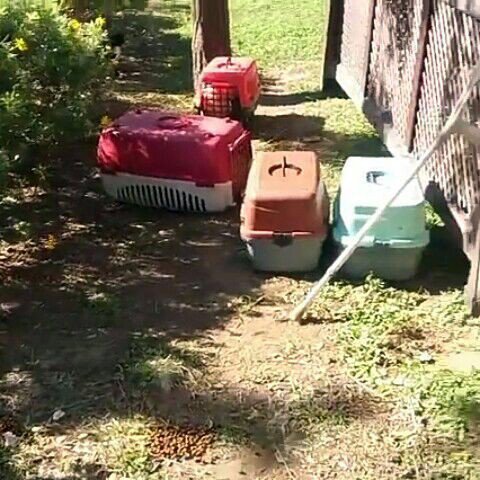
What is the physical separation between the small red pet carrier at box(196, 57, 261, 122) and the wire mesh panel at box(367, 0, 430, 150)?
92 centimetres

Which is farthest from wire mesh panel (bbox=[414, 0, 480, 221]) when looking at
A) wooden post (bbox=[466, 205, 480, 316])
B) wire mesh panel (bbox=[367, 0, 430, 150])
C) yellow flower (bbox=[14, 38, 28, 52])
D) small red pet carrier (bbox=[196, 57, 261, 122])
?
yellow flower (bbox=[14, 38, 28, 52])

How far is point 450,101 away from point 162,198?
1694mm

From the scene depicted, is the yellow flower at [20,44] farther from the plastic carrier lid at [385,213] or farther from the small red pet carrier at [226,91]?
the plastic carrier lid at [385,213]

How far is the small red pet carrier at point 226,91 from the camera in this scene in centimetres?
Answer: 628

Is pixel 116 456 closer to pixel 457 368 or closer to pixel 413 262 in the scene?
pixel 457 368

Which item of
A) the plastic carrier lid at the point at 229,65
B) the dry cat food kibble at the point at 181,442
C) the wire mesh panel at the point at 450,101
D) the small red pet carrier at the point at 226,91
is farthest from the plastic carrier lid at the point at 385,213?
the plastic carrier lid at the point at 229,65

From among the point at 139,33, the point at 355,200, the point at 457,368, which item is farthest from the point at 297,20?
the point at 457,368

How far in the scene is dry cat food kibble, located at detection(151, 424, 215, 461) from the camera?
3.18m

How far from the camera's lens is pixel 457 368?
369cm

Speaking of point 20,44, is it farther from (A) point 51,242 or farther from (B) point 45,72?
(A) point 51,242

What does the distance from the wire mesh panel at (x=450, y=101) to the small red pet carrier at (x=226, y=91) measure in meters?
1.46

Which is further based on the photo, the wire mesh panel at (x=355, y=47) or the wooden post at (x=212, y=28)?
the wooden post at (x=212, y=28)

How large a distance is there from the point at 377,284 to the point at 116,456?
1.64 m

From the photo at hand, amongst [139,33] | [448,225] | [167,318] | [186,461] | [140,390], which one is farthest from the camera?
[139,33]
